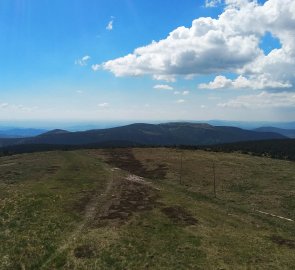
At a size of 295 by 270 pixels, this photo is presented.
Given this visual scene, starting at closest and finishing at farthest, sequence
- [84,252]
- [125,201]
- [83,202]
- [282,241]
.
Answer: [84,252] < [282,241] < [83,202] < [125,201]

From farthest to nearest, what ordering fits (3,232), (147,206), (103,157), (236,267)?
1. (103,157)
2. (147,206)
3. (3,232)
4. (236,267)

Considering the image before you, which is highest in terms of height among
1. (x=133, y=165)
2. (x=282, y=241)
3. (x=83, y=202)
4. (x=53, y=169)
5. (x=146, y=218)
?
(x=53, y=169)

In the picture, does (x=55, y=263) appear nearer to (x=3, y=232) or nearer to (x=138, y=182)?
(x=3, y=232)

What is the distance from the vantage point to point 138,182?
65.2 meters

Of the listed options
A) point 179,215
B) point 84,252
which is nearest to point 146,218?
point 179,215

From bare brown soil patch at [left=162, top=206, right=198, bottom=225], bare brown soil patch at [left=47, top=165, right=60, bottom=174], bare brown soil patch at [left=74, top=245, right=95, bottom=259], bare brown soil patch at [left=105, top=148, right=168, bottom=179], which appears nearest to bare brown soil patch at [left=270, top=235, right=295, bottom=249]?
bare brown soil patch at [left=162, top=206, right=198, bottom=225]

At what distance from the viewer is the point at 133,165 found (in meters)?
87.4

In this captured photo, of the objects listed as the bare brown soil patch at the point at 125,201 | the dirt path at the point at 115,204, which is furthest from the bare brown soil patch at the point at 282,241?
the dirt path at the point at 115,204

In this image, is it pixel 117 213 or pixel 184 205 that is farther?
pixel 184 205

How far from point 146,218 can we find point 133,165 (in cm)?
4565

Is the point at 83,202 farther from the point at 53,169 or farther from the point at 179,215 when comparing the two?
the point at 53,169

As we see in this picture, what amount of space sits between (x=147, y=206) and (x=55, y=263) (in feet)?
64.9

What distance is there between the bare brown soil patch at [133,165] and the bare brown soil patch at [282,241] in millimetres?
37568

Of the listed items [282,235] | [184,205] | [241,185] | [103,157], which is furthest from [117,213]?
[103,157]
